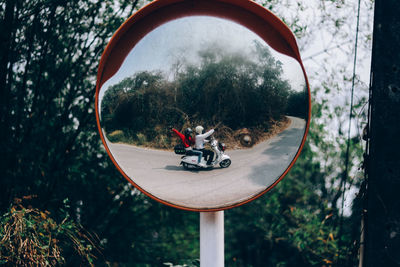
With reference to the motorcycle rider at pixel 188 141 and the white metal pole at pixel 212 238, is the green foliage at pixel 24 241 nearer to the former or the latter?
the white metal pole at pixel 212 238

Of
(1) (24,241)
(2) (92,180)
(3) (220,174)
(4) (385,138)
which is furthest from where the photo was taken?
(2) (92,180)

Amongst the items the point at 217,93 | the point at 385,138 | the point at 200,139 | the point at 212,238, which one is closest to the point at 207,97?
the point at 217,93

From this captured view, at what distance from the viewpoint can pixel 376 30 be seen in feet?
6.66

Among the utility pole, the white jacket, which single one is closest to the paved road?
the white jacket

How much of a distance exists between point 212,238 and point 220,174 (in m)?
0.40

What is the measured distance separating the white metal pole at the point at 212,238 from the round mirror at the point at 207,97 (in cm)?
14

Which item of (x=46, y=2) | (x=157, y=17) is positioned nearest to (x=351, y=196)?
(x=157, y=17)

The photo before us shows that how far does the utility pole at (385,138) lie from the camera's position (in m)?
1.99

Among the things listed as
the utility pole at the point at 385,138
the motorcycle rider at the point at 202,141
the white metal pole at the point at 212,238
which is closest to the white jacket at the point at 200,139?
the motorcycle rider at the point at 202,141

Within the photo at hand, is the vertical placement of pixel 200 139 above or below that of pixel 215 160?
above

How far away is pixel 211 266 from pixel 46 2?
7.62 feet

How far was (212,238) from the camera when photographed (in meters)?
2.06

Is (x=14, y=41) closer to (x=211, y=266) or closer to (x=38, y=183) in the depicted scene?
(x=38, y=183)

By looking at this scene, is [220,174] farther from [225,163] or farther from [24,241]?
[24,241]
